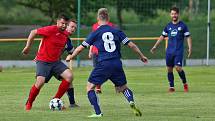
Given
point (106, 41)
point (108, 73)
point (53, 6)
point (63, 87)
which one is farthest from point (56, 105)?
point (53, 6)

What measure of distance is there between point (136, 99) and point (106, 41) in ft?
11.8

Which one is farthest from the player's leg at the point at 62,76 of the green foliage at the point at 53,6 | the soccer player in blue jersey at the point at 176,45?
the green foliage at the point at 53,6

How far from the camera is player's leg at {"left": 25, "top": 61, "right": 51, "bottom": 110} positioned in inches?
562

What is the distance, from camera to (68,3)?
31.4 metres

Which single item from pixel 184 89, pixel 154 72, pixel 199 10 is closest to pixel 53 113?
pixel 184 89

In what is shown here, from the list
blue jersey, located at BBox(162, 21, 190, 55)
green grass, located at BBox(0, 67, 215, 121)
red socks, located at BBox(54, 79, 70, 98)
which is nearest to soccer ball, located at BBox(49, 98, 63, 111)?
green grass, located at BBox(0, 67, 215, 121)

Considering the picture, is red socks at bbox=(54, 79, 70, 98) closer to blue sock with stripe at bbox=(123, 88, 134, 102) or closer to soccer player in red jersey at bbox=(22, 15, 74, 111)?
soccer player in red jersey at bbox=(22, 15, 74, 111)

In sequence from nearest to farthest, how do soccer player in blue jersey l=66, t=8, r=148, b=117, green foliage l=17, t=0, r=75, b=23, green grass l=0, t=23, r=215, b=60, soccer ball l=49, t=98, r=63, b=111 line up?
soccer player in blue jersey l=66, t=8, r=148, b=117
soccer ball l=49, t=98, r=63, b=111
green grass l=0, t=23, r=215, b=60
green foliage l=17, t=0, r=75, b=23

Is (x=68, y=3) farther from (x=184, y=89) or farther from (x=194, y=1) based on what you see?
(x=184, y=89)

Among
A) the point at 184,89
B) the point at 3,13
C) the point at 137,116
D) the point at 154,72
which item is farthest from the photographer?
the point at 3,13

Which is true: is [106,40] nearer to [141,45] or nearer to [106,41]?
[106,41]

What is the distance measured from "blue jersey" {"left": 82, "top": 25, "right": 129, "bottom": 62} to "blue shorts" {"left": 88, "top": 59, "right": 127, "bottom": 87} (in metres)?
0.09

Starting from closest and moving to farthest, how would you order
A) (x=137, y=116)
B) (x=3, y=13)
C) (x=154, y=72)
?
(x=137, y=116)
(x=154, y=72)
(x=3, y=13)

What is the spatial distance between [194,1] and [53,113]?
70.3 feet
